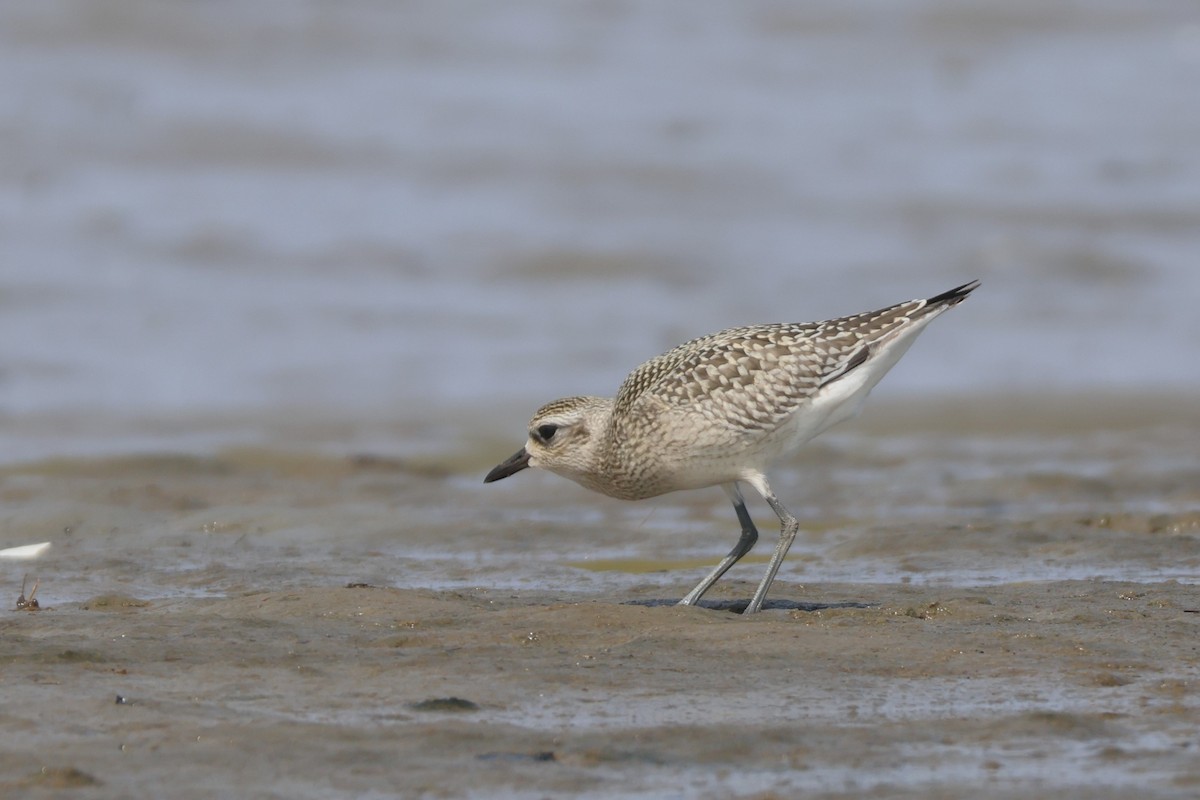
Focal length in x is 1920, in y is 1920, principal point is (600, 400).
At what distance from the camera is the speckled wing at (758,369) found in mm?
8055

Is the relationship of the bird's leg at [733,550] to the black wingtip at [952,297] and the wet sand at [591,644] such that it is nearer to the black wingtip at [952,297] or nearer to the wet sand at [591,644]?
the wet sand at [591,644]

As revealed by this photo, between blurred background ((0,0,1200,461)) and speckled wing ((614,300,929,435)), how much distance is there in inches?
195

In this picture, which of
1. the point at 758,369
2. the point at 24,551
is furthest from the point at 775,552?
the point at 24,551

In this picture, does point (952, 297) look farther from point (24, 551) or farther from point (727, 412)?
point (24, 551)

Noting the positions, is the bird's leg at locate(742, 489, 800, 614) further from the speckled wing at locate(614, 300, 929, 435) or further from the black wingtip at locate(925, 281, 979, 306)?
the black wingtip at locate(925, 281, 979, 306)

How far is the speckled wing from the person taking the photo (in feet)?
26.4

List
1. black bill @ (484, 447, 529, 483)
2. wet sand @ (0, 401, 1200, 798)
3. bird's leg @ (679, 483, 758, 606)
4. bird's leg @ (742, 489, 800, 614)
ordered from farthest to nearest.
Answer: black bill @ (484, 447, 529, 483), bird's leg @ (679, 483, 758, 606), bird's leg @ (742, 489, 800, 614), wet sand @ (0, 401, 1200, 798)

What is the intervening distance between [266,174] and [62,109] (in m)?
2.54

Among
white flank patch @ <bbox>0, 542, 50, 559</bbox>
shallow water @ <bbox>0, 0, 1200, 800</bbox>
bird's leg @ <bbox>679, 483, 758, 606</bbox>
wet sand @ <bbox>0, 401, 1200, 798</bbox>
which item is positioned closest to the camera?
wet sand @ <bbox>0, 401, 1200, 798</bbox>

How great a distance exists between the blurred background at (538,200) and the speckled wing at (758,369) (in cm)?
495

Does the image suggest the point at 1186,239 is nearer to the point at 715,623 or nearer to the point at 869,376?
the point at 869,376

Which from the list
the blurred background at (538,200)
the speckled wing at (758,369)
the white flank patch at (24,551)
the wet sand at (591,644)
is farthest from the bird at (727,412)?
the blurred background at (538,200)

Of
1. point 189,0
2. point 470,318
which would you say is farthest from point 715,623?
point 189,0

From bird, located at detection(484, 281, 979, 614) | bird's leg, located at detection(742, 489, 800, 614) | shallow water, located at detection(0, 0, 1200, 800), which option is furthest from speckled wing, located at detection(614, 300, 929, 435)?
shallow water, located at detection(0, 0, 1200, 800)
